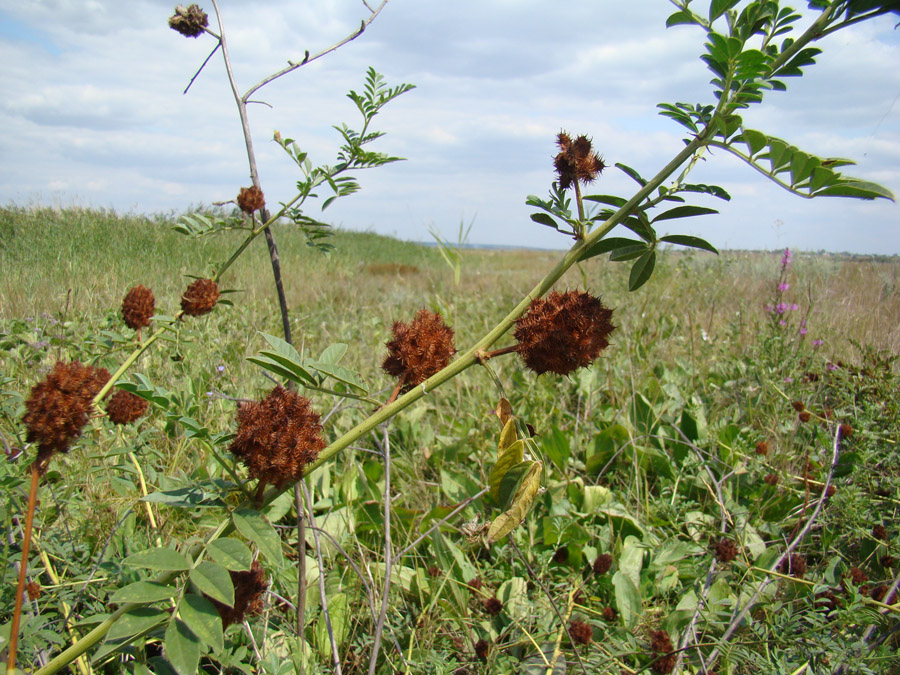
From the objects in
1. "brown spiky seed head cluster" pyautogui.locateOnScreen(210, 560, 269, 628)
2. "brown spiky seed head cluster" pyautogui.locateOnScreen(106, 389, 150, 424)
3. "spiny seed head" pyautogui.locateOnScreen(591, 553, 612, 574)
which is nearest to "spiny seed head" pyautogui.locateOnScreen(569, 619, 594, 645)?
"spiny seed head" pyautogui.locateOnScreen(591, 553, 612, 574)

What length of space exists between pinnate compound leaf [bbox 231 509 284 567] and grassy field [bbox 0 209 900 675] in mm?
35

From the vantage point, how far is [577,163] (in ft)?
3.34

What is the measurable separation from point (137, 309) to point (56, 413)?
928 mm

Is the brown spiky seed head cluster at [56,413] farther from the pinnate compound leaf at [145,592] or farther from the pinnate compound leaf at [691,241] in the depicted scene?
the pinnate compound leaf at [691,241]

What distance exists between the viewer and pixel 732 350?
4320mm

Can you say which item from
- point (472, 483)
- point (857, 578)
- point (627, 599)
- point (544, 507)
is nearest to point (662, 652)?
point (627, 599)

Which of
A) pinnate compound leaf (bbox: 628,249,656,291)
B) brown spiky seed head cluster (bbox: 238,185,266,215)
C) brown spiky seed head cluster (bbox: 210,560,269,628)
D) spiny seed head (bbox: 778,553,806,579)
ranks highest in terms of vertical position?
brown spiky seed head cluster (bbox: 238,185,266,215)

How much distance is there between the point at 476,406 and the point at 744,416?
5.06 feet

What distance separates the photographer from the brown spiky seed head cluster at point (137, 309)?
1.81 meters

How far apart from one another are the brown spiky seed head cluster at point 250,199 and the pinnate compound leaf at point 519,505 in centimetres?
119

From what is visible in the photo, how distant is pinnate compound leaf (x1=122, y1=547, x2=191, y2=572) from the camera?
32.8 inches

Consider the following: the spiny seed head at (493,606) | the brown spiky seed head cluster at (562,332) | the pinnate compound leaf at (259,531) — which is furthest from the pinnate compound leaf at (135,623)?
the spiny seed head at (493,606)

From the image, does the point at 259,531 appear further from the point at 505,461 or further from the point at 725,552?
the point at 725,552

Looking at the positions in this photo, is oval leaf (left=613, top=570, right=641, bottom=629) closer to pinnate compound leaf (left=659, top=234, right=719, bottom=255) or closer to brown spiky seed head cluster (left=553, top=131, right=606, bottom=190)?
pinnate compound leaf (left=659, top=234, right=719, bottom=255)
